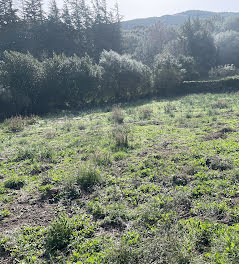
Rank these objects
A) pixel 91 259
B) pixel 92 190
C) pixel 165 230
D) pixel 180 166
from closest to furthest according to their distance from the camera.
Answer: pixel 91 259 → pixel 165 230 → pixel 92 190 → pixel 180 166

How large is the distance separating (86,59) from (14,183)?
22335 millimetres

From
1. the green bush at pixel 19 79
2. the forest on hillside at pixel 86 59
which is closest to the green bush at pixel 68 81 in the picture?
the forest on hillside at pixel 86 59

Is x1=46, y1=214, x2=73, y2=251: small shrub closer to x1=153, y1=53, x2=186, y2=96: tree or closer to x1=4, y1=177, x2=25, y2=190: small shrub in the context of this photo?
x1=4, y1=177, x2=25, y2=190: small shrub

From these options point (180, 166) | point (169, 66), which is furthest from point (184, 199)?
point (169, 66)

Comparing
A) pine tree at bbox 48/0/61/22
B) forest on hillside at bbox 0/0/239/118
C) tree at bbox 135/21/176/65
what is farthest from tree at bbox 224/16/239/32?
pine tree at bbox 48/0/61/22

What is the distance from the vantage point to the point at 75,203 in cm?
563

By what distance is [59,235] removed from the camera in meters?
4.34

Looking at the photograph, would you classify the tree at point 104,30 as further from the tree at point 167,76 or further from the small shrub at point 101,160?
the small shrub at point 101,160

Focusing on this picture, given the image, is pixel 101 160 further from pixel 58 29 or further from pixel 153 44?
pixel 153 44

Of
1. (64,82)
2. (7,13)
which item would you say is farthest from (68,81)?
(7,13)

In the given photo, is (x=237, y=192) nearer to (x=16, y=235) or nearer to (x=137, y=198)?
(x=137, y=198)

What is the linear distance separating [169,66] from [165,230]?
26.4m

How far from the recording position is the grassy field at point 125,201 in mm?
3961

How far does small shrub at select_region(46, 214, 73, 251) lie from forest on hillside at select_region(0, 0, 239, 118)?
19.7m
